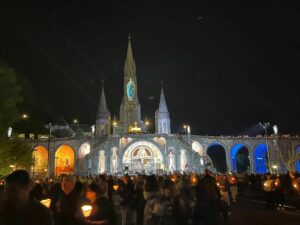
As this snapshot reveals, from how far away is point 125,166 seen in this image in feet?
149

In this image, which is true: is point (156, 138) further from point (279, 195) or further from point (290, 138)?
point (279, 195)

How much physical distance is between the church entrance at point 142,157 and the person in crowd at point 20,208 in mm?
43035

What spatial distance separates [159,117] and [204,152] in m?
13.1

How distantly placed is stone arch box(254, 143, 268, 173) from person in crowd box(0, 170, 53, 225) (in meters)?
54.1

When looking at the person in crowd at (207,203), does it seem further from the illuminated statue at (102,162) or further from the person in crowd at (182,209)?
the illuminated statue at (102,162)

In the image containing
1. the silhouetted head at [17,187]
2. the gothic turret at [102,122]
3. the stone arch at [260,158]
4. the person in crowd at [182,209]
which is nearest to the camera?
the silhouetted head at [17,187]

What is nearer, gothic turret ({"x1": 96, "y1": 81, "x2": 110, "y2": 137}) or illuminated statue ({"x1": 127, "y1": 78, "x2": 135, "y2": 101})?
gothic turret ({"x1": 96, "y1": 81, "x2": 110, "y2": 137})

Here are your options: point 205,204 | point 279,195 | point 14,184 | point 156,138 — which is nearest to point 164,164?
point 156,138

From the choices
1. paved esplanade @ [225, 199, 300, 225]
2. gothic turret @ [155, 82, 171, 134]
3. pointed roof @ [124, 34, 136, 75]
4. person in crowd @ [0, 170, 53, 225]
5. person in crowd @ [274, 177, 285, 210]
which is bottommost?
paved esplanade @ [225, 199, 300, 225]

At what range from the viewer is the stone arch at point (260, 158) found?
53400mm

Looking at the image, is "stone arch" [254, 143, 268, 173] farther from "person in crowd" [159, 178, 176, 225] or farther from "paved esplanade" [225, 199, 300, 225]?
"person in crowd" [159, 178, 176, 225]

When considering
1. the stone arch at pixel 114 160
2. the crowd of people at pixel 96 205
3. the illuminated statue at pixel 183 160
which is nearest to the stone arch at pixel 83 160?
the stone arch at pixel 114 160

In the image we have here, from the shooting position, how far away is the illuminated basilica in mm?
44500

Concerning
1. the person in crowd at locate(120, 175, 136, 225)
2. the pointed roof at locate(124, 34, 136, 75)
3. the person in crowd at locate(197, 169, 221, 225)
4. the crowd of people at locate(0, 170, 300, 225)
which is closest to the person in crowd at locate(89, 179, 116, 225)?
the crowd of people at locate(0, 170, 300, 225)
